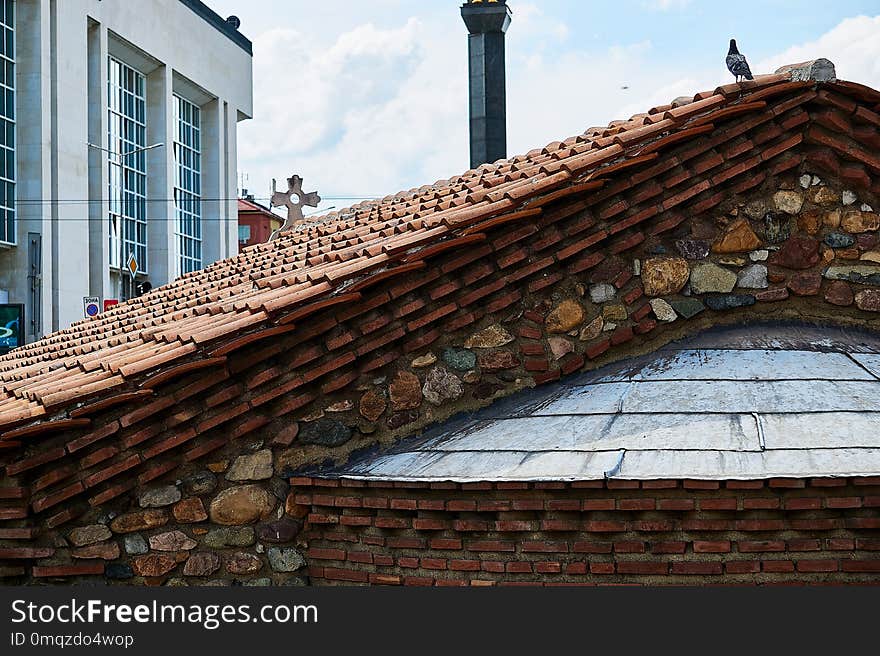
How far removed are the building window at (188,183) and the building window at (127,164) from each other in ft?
8.73

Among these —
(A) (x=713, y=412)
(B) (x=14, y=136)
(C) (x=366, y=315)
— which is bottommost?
(A) (x=713, y=412)

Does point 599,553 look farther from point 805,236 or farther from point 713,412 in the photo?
point 805,236

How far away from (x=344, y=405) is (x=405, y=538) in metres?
0.82

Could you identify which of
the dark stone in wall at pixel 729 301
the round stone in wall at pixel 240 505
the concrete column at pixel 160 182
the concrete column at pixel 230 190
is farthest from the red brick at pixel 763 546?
the concrete column at pixel 230 190

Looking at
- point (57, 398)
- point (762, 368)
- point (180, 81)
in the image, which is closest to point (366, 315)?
point (57, 398)

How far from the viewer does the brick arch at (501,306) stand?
5488 mm

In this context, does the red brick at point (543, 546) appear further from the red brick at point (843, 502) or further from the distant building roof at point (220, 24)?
the distant building roof at point (220, 24)

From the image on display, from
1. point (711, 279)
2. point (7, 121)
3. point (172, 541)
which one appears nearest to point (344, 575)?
point (172, 541)

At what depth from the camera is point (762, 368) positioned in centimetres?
558

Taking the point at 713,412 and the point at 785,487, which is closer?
the point at 785,487

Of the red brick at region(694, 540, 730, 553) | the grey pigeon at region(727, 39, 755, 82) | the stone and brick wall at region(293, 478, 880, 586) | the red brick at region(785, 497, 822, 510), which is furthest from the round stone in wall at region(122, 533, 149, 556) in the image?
the grey pigeon at region(727, 39, 755, 82)

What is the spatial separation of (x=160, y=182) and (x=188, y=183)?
4.35 meters

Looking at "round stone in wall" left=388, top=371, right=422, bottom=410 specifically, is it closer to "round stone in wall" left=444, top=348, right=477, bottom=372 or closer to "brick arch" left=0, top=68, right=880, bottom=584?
"brick arch" left=0, top=68, right=880, bottom=584

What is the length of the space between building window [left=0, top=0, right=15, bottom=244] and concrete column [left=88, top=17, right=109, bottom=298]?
4.01 meters
